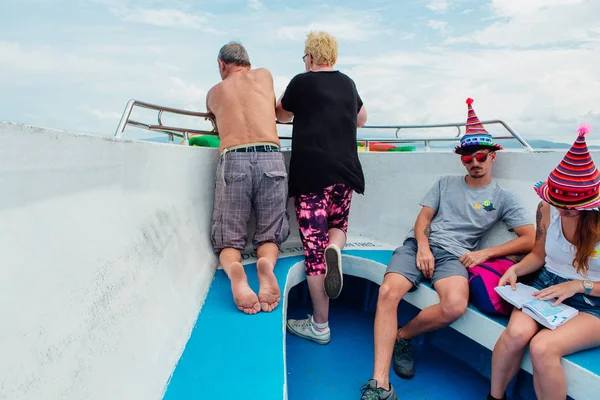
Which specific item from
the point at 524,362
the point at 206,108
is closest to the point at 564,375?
the point at 524,362

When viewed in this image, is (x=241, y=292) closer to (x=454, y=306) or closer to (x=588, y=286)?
(x=454, y=306)

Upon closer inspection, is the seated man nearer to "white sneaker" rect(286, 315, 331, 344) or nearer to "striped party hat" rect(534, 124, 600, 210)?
"white sneaker" rect(286, 315, 331, 344)

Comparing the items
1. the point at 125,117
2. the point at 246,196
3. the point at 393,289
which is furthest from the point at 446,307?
the point at 125,117

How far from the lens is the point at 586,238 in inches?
63.8

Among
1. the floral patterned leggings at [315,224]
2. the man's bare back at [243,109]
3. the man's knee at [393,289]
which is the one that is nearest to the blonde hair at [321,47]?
the man's bare back at [243,109]

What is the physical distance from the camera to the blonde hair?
7.55 ft

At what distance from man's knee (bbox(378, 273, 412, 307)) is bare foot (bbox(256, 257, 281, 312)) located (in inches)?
20.8

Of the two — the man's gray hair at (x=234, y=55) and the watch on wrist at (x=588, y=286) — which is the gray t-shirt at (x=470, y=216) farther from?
the man's gray hair at (x=234, y=55)

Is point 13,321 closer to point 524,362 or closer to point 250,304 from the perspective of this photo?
point 250,304

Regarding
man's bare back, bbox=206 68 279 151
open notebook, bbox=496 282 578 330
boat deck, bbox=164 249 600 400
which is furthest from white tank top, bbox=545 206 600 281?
man's bare back, bbox=206 68 279 151

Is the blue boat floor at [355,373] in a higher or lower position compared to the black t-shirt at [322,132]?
lower

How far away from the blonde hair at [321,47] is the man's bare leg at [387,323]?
4.13ft

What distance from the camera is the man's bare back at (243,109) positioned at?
7.58 feet

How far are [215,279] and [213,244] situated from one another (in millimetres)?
244
